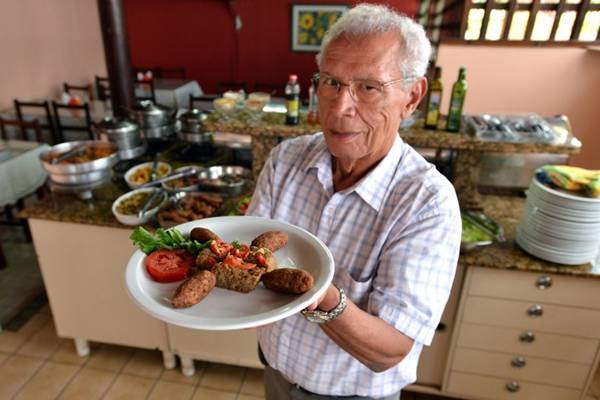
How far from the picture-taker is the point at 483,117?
87.4 inches

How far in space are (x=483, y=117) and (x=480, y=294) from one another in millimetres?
899

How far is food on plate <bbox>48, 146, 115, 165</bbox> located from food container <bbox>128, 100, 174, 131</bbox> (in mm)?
283

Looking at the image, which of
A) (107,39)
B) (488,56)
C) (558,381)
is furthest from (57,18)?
(558,381)

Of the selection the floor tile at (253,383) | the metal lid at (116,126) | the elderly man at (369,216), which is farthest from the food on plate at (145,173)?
the elderly man at (369,216)

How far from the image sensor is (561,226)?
1801mm

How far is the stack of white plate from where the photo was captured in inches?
69.4

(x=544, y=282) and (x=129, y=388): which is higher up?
(x=544, y=282)

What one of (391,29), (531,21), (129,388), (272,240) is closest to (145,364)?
(129,388)

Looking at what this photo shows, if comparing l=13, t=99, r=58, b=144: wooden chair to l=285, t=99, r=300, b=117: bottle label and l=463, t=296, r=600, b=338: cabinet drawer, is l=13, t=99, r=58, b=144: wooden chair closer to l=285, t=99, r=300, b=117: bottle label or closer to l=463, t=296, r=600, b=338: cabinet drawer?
l=285, t=99, r=300, b=117: bottle label

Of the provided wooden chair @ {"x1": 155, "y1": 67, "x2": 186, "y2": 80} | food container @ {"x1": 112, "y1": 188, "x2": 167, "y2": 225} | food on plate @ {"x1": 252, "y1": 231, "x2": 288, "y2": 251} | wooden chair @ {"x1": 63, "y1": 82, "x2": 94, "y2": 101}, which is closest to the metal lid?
food container @ {"x1": 112, "y1": 188, "x2": 167, "y2": 225}

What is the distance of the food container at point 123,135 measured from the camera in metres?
2.49

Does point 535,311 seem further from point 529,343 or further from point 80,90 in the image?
point 80,90

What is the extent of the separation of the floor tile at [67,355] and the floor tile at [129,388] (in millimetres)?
306

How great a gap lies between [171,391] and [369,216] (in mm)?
1862
